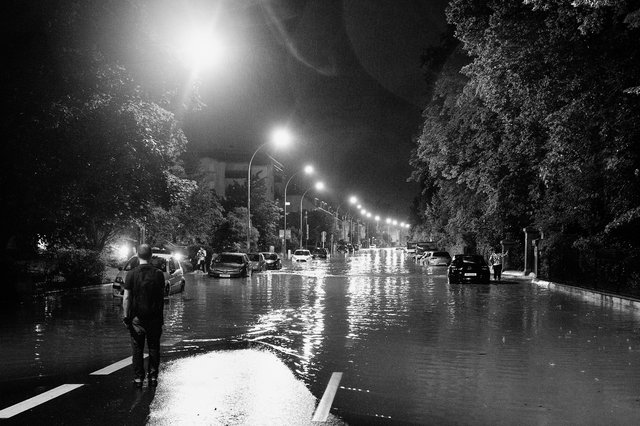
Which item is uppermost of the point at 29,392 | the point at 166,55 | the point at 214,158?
the point at 214,158

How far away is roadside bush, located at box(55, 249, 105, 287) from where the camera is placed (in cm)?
3139

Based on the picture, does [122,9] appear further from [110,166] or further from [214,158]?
[214,158]

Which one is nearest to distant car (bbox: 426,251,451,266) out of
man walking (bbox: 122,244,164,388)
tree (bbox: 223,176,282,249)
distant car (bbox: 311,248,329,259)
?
tree (bbox: 223,176,282,249)

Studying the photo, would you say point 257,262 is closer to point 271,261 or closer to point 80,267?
point 271,261

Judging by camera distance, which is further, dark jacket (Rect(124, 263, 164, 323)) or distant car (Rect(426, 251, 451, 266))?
distant car (Rect(426, 251, 451, 266))

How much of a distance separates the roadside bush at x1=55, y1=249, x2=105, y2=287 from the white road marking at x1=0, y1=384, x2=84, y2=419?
73.1ft

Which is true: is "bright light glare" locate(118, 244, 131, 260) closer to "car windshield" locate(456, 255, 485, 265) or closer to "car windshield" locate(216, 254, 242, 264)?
"car windshield" locate(216, 254, 242, 264)

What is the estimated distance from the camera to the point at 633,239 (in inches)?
1239

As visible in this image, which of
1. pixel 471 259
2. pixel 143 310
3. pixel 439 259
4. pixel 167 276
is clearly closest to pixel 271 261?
pixel 439 259

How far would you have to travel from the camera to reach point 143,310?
934 cm

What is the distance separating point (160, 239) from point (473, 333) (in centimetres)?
4463

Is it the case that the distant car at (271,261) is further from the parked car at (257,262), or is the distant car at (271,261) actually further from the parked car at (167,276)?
the parked car at (167,276)

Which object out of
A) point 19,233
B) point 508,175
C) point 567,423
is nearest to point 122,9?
point 19,233

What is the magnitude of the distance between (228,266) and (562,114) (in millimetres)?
26106
